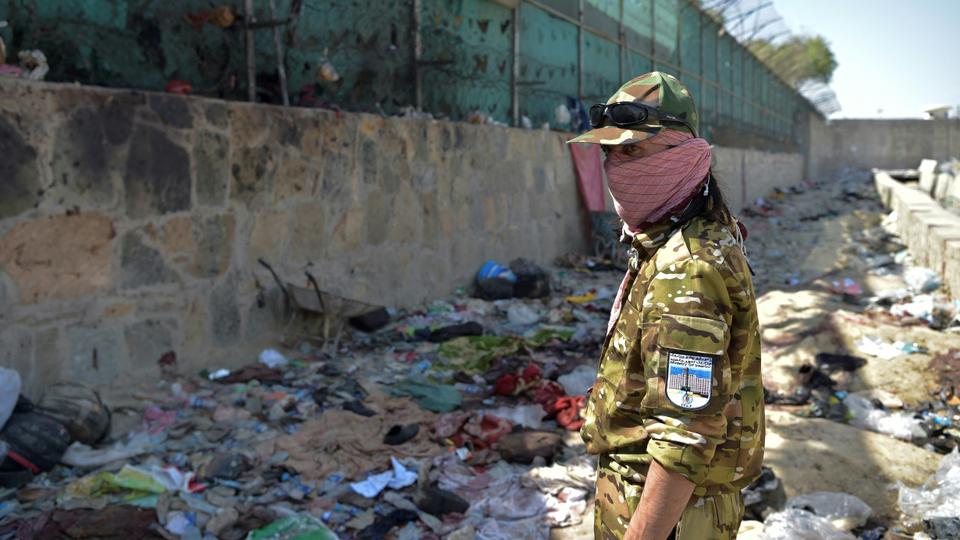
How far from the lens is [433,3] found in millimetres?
7379

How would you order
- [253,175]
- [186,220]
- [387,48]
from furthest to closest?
[387,48] < [253,175] < [186,220]

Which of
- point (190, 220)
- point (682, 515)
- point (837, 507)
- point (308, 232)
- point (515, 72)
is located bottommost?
point (837, 507)

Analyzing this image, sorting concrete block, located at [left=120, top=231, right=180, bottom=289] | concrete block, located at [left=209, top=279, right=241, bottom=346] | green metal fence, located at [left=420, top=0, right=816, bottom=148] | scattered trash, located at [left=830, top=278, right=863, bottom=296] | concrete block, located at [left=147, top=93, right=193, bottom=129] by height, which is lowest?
scattered trash, located at [left=830, top=278, right=863, bottom=296]

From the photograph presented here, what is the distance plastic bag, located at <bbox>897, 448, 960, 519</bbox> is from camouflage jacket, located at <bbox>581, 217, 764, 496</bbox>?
2151 mm

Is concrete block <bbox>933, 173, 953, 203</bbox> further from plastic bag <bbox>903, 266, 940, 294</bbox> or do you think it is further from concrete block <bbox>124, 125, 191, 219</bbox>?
concrete block <bbox>124, 125, 191, 219</bbox>

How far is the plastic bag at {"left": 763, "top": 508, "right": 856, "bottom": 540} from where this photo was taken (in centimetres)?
285

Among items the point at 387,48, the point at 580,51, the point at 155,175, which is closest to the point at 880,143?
the point at 580,51

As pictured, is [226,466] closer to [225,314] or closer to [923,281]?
[225,314]

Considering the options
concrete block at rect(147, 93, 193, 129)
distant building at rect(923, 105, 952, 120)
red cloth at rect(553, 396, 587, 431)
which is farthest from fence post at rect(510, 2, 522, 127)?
distant building at rect(923, 105, 952, 120)

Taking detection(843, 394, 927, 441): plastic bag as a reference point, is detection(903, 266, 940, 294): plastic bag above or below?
above

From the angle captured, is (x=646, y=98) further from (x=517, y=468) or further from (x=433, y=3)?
(x=433, y=3)

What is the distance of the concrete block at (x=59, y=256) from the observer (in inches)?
140

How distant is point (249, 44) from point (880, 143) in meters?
43.5

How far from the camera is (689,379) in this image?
52.6 inches
